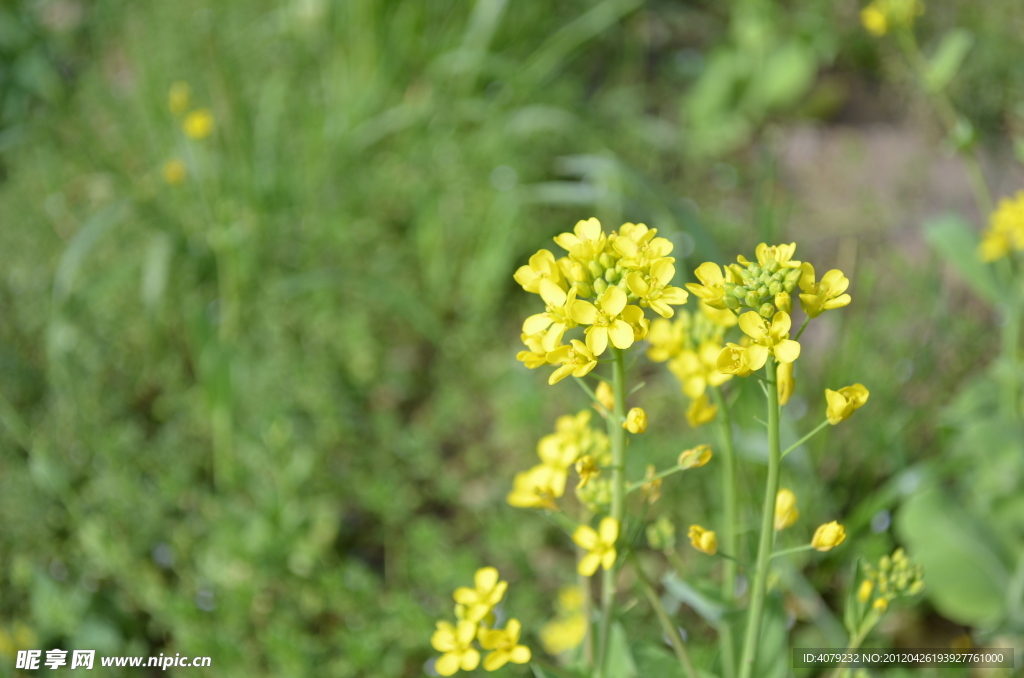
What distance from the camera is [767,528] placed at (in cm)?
101

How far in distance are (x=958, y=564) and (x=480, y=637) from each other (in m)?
1.37

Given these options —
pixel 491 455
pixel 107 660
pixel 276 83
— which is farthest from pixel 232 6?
pixel 107 660

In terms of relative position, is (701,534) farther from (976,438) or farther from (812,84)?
(812,84)

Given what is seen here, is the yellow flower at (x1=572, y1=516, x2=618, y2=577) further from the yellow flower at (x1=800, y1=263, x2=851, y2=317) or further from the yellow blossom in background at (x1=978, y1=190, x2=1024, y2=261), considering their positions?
the yellow blossom in background at (x1=978, y1=190, x2=1024, y2=261)

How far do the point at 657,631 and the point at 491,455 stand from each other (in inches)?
30.7

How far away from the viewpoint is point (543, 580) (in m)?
2.15

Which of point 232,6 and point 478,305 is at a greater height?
point 232,6

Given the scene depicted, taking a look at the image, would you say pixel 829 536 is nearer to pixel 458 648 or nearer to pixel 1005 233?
pixel 458 648

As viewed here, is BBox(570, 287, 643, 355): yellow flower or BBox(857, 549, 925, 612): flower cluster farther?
BBox(857, 549, 925, 612): flower cluster

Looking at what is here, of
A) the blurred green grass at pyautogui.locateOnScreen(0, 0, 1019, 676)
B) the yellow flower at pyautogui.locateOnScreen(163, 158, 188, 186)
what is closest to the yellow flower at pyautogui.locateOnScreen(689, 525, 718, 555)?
the blurred green grass at pyautogui.locateOnScreen(0, 0, 1019, 676)

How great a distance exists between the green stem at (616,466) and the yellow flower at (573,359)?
0.18ft

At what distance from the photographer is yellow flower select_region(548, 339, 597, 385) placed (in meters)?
0.93

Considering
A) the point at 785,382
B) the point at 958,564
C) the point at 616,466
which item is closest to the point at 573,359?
the point at 616,466

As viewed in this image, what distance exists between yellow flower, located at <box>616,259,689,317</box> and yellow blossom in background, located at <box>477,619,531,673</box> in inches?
17.8
